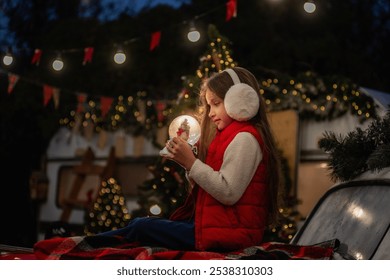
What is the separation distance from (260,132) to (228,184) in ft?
1.29

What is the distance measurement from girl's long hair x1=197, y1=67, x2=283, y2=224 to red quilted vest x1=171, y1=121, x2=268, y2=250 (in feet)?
0.19

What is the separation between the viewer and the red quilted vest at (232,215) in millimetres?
3648

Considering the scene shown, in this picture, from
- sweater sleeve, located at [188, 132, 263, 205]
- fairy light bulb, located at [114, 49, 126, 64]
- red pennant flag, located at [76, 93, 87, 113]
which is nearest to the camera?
sweater sleeve, located at [188, 132, 263, 205]

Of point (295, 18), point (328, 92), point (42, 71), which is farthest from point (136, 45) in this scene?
point (328, 92)

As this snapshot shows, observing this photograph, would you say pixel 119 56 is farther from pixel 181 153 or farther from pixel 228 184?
pixel 228 184

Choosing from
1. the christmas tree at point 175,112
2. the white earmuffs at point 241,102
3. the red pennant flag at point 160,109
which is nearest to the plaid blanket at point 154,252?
the white earmuffs at point 241,102

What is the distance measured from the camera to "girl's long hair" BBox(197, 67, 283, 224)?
12.8 feet

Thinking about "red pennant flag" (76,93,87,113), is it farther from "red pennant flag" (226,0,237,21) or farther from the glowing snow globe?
the glowing snow globe

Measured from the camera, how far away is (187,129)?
12.8 ft

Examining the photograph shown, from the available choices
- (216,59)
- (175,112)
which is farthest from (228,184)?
(216,59)

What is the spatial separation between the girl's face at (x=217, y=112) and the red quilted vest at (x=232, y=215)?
4.5 inches

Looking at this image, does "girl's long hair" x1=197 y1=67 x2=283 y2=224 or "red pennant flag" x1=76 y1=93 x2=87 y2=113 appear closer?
"girl's long hair" x1=197 y1=67 x2=283 y2=224

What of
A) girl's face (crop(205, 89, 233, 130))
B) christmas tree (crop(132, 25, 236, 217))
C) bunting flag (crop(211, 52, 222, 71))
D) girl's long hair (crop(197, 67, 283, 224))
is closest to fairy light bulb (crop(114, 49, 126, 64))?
christmas tree (crop(132, 25, 236, 217))

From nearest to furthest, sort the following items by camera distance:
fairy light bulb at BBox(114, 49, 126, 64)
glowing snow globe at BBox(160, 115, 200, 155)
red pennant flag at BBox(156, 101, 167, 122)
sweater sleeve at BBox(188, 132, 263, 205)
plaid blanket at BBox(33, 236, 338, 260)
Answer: plaid blanket at BBox(33, 236, 338, 260) < sweater sleeve at BBox(188, 132, 263, 205) < glowing snow globe at BBox(160, 115, 200, 155) < fairy light bulb at BBox(114, 49, 126, 64) < red pennant flag at BBox(156, 101, 167, 122)
